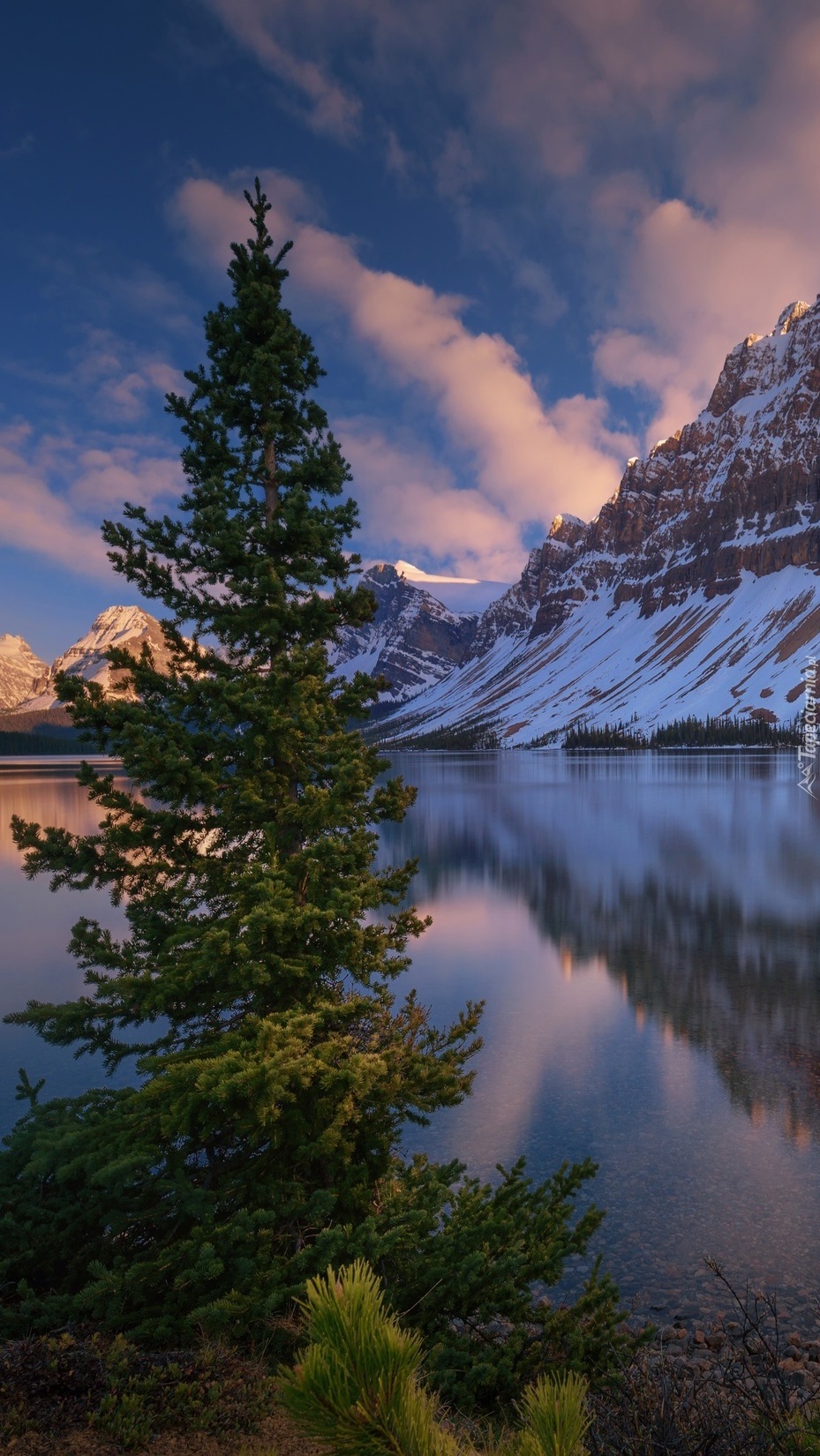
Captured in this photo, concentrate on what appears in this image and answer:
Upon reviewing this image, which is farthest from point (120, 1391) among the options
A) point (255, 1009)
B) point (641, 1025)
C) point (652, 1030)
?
point (641, 1025)

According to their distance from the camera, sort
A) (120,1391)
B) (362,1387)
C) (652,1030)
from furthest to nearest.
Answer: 1. (652,1030)
2. (120,1391)
3. (362,1387)

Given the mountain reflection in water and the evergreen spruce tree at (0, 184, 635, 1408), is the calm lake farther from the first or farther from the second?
the evergreen spruce tree at (0, 184, 635, 1408)

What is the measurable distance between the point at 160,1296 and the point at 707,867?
43.3m

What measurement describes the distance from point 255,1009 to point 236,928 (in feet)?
4.35

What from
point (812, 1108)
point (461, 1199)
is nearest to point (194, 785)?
point (461, 1199)

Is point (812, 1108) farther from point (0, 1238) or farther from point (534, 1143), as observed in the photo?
point (0, 1238)

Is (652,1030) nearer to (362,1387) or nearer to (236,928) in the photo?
(236,928)

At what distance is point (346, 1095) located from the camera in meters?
7.94

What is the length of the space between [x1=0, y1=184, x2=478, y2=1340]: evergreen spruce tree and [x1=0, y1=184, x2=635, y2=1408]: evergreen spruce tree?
0.13ft

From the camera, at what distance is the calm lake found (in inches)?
477

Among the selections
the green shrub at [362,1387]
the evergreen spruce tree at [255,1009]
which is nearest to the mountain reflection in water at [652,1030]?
the evergreen spruce tree at [255,1009]

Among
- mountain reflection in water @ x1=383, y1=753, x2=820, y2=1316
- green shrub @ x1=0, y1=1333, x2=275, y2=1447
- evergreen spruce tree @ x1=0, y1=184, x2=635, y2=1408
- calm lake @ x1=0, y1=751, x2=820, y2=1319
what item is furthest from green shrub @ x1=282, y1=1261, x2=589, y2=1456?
mountain reflection in water @ x1=383, y1=753, x2=820, y2=1316

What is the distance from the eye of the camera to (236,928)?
892cm

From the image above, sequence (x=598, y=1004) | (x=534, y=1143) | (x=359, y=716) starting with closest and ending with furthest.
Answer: (x=359, y=716) → (x=534, y=1143) → (x=598, y=1004)
